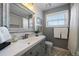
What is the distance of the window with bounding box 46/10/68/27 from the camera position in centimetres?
104

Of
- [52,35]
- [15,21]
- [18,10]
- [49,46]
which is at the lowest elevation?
[49,46]

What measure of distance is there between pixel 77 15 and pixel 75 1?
0.19 meters

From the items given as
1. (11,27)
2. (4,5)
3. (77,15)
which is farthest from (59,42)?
(4,5)

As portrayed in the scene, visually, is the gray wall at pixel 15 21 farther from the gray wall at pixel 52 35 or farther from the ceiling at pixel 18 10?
the gray wall at pixel 52 35

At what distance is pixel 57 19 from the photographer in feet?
3.56

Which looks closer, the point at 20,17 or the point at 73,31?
the point at 73,31

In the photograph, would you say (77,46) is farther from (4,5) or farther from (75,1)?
(4,5)

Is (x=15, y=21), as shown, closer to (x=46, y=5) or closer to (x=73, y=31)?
(x=46, y=5)

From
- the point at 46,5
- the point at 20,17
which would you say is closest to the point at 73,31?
the point at 46,5

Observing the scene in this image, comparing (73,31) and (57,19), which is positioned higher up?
(57,19)

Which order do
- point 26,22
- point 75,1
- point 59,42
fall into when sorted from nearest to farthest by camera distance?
point 75,1 → point 59,42 → point 26,22

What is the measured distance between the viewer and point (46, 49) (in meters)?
1.13

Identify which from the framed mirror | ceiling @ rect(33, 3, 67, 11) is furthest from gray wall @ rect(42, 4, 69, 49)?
the framed mirror

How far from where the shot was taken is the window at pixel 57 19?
1.04 m
